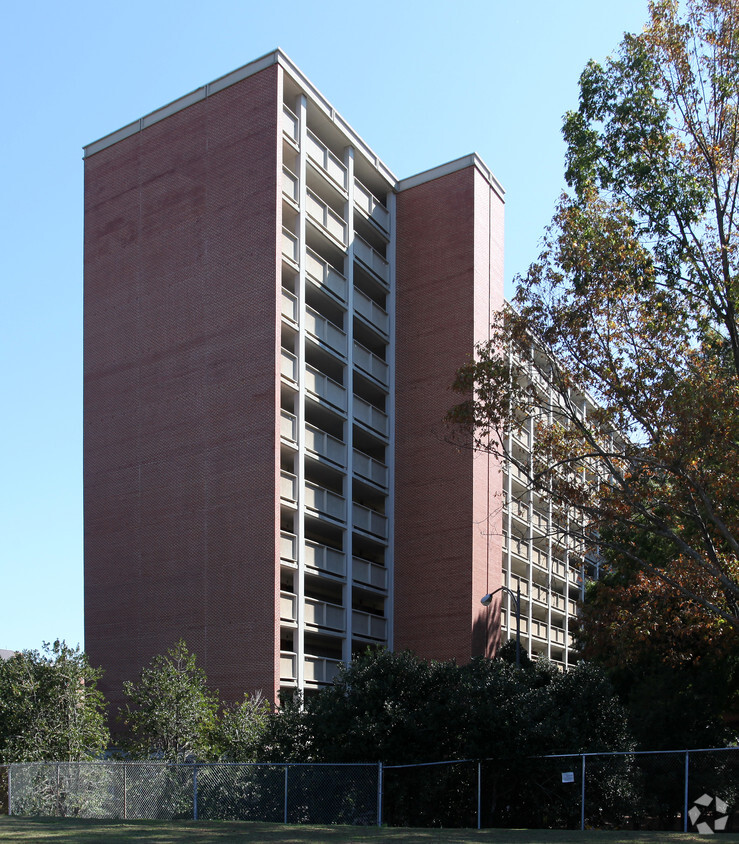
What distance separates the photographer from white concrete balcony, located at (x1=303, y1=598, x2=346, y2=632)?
35.4 meters

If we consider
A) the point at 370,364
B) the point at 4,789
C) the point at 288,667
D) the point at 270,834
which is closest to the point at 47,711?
the point at 4,789

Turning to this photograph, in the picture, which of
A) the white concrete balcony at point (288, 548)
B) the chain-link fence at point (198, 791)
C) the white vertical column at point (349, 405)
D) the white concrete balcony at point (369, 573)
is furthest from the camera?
the white concrete balcony at point (369, 573)

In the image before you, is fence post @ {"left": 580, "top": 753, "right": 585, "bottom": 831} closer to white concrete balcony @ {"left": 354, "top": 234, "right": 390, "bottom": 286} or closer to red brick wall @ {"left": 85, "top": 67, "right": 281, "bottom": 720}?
red brick wall @ {"left": 85, "top": 67, "right": 281, "bottom": 720}

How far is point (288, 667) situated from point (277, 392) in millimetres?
9491

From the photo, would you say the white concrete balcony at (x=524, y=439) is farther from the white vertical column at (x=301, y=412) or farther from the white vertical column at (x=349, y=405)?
the white vertical column at (x=301, y=412)

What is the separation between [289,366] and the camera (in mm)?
36875

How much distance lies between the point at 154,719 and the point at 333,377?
1870 centimetres

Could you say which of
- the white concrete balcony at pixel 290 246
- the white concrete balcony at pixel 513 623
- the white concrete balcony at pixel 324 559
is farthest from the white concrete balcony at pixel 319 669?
the white concrete balcony at pixel 290 246

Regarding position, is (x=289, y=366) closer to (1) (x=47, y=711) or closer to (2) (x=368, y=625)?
(2) (x=368, y=625)

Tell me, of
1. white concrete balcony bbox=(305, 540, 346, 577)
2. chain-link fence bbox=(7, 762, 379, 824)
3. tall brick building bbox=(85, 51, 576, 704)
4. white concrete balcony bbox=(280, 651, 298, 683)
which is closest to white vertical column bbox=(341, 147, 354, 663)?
tall brick building bbox=(85, 51, 576, 704)

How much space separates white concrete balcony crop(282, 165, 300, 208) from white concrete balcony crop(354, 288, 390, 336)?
5280 millimetres

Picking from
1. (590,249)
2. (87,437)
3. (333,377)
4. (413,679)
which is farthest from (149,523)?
(590,249)

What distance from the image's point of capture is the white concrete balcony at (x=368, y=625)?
126ft

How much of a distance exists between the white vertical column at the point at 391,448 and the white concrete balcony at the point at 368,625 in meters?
0.31
